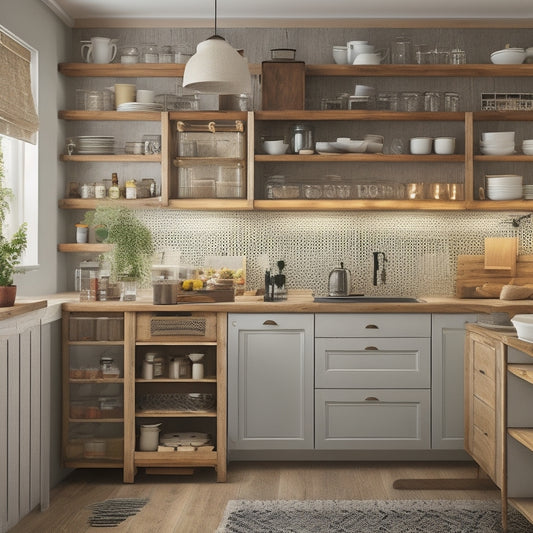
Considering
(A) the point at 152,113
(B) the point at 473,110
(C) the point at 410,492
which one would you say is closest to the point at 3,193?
(A) the point at 152,113

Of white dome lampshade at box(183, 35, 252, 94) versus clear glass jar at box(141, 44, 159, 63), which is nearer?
white dome lampshade at box(183, 35, 252, 94)

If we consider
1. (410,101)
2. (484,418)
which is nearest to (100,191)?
(410,101)

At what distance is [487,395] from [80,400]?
232cm

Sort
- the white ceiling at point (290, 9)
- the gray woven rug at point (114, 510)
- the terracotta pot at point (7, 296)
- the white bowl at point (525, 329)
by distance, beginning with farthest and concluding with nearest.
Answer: the white ceiling at point (290, 9)
the gray woven rug at point (114, 510)
the terracotta pot at point (7, 296)
the white bowl at point (525, 329)

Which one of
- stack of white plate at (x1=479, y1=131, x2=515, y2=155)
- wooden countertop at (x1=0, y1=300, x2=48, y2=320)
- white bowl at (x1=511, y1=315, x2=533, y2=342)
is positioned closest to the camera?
white bowl at (x1=511, y1=315, x2=533, y2=342)

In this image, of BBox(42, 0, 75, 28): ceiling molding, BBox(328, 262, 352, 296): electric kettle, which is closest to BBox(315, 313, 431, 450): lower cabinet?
BBox(328, 262, 352, 296): electric kettle

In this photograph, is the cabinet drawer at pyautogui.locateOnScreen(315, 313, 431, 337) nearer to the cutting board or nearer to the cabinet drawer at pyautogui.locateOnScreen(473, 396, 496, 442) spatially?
the cutting board

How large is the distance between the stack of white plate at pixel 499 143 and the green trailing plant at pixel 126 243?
2.29 metres

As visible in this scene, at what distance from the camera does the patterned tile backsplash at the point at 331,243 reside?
18.5 ft

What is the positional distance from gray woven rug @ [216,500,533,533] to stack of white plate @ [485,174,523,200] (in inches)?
80.2

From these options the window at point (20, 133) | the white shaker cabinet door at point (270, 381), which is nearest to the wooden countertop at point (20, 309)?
the window at point (20, 133)

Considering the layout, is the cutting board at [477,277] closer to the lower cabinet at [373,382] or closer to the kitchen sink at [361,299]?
the kitchen sink at [361,299]

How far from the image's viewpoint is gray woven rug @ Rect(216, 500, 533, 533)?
388cm

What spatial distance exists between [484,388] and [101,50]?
10.9ft
